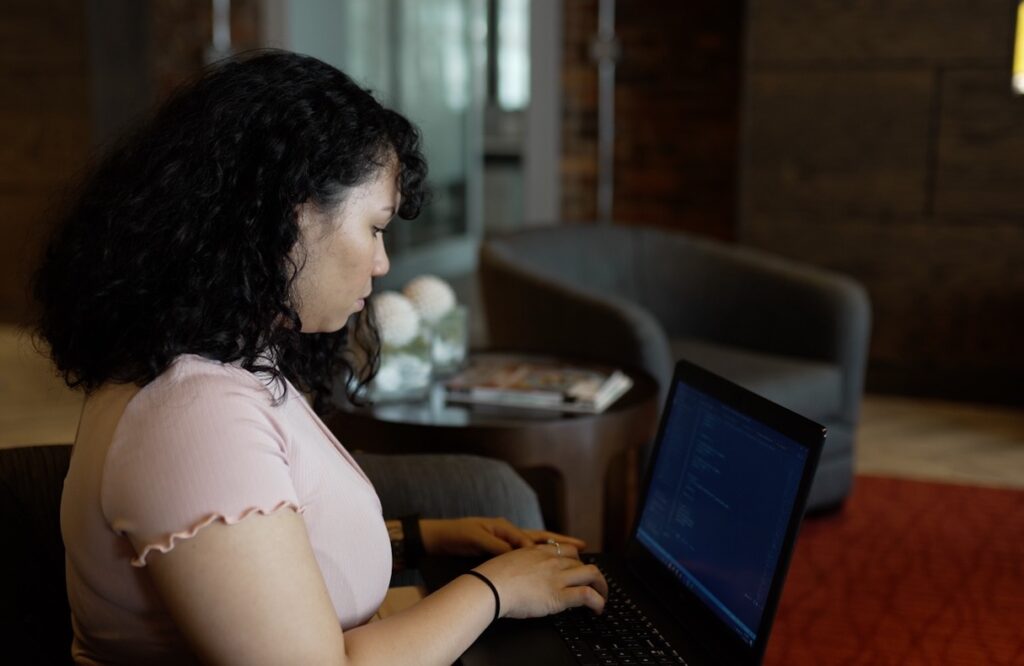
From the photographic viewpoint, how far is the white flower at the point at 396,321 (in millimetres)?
2672

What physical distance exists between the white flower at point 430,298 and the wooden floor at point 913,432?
1.47m

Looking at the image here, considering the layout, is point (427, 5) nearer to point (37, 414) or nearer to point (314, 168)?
point (37, 414)

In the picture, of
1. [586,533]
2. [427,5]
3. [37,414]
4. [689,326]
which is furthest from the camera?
[427,5]

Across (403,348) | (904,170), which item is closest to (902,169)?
(904,170)

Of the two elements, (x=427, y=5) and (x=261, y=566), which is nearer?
(x=261, y=566)

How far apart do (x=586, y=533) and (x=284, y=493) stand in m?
1.63

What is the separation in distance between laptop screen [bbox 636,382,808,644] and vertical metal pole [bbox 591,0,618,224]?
13.4ft

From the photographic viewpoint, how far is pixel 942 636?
104 inches

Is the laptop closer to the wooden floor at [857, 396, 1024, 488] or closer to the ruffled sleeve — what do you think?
the ruffled sleeve

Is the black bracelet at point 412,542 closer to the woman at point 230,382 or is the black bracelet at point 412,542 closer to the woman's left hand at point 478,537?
→ the woman's left hand at point 478,537

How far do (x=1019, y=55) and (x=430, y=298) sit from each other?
292cm

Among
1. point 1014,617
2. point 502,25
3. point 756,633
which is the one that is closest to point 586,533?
point 1014,617

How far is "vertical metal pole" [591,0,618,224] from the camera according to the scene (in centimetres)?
541

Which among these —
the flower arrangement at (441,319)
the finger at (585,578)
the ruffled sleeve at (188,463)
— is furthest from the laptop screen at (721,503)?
the flower arrangement at (441,319)
